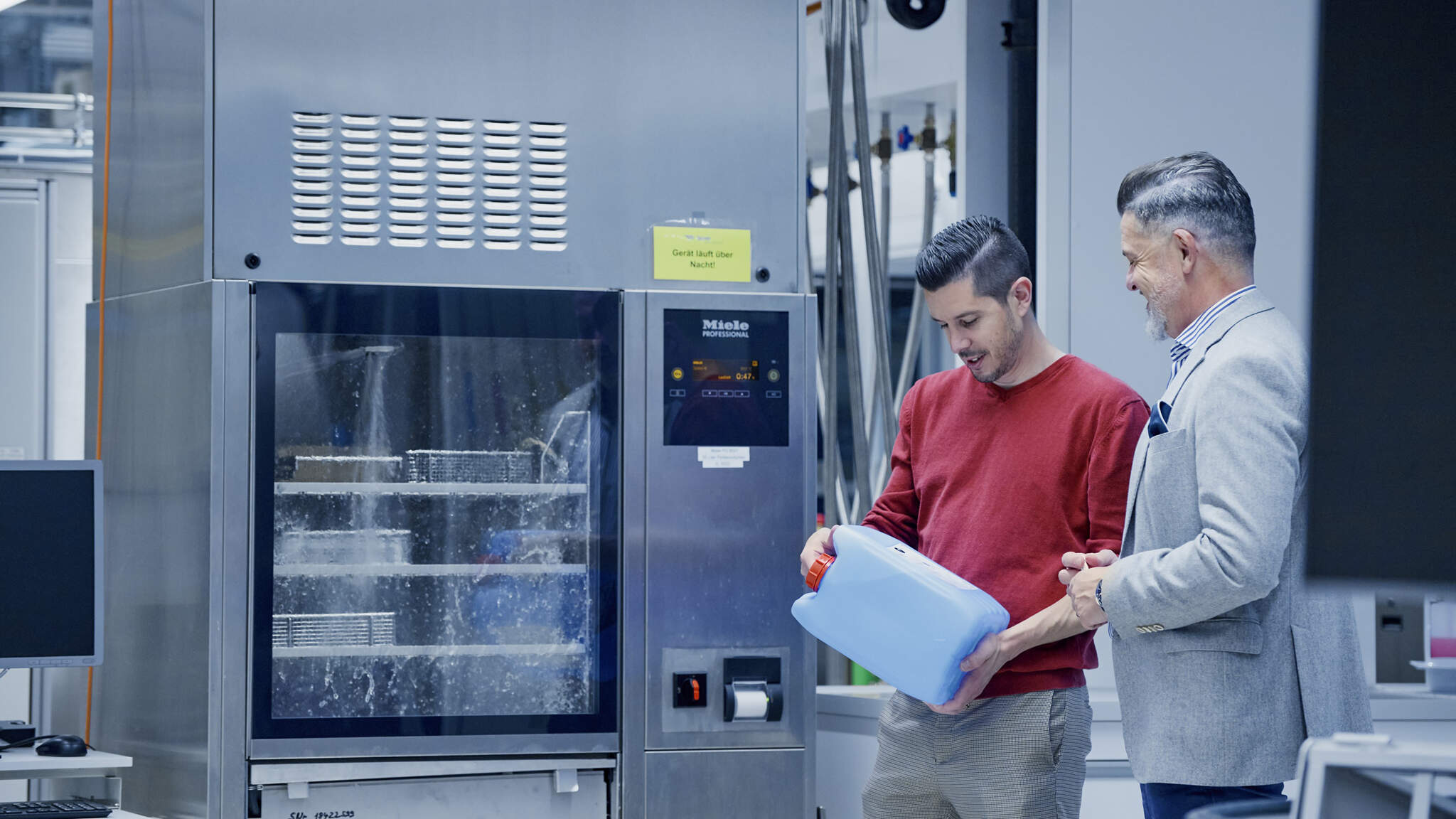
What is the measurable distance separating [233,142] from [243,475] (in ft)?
1.92

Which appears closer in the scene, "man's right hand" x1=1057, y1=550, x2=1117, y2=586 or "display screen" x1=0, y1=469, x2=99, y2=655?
"man's right hand" x1=1057, y1=550, x2=1117, y2=586

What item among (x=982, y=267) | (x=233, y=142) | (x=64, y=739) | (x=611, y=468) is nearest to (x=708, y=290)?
(x=611, y=468)

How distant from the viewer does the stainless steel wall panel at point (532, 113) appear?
2.35m

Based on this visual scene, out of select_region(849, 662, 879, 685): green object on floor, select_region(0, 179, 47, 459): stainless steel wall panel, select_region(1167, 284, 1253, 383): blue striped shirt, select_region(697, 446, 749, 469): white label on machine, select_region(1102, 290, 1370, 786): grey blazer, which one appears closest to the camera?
select_region(1102, 290, 1370, 786): grey blazer

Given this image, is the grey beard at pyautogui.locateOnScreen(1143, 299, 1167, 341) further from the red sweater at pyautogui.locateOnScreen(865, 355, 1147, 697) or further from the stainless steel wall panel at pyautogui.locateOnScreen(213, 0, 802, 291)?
the stainless steel wall panel at pyautogui.locateOnScreen(213, 0, 802, 291)

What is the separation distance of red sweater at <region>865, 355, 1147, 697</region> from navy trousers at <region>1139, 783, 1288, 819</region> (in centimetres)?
31

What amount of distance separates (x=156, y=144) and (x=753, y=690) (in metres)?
1.50

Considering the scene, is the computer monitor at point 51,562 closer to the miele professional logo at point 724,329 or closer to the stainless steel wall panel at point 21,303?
the miele professional logo at point 724,329

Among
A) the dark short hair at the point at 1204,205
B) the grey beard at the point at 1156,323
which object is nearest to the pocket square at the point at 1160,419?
the grey beard at the point at 1156,323

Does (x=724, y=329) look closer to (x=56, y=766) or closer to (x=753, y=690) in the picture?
(x=753, y=690)

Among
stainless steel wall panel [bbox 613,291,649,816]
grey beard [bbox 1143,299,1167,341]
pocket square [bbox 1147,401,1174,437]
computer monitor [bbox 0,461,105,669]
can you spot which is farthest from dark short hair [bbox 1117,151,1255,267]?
computer monitor [bbox 0,461,105,669]

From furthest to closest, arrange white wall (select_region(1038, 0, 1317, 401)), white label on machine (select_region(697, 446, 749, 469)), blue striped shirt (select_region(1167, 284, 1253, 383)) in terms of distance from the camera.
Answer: white wall (select_region(1038, 0, 1317, 401)) < white label on machine (select_region(697, 446, 749, 469)) < blue striped shirt (select_region(1167, 284, 1253, 383))

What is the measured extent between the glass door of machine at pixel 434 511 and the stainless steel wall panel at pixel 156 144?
24 cm

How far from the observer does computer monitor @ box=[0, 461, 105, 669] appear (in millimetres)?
2234
